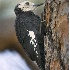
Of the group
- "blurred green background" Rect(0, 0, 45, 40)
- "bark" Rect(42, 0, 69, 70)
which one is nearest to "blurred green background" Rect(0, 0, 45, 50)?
"blurred green background" Rect(0, 0, 45, 40)

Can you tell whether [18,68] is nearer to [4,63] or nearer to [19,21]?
[4,63]

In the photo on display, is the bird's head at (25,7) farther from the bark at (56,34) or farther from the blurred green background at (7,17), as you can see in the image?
the bark at (56,34)

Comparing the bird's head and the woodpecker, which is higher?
the bird's head

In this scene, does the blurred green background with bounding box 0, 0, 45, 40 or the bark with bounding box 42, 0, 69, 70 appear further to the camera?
the blurred green background with bounding box 0, 0, 45, 40

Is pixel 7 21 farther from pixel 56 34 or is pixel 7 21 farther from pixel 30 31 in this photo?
pixel 56 34

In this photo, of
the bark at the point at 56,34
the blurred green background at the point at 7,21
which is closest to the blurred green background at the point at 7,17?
the blurred green background at the point at 7,21

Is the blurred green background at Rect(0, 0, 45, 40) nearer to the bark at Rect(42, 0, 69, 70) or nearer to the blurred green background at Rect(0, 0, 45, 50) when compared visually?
the blurred green background at Rect(0, 0, 45, 50)
